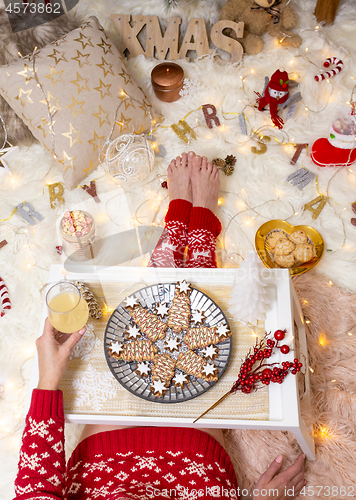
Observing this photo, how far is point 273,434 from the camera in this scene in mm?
1132

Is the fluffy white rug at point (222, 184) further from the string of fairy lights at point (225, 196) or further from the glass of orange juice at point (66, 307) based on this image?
the glass of orange juice at point (66, 307)

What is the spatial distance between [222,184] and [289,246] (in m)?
0.37

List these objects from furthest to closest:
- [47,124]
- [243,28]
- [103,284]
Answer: [243,28], [47,124], [103,284]

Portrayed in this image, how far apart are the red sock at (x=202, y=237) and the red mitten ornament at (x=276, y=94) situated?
47 cm

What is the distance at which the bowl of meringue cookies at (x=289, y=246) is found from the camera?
129 cm

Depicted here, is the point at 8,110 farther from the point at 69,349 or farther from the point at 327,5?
the point at 327,5

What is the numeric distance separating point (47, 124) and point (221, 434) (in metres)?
1.11

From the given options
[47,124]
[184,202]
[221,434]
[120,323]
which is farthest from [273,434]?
[47,124]

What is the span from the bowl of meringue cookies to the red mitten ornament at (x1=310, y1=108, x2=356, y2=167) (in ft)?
0.95

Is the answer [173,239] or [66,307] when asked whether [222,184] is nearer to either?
[173,239]

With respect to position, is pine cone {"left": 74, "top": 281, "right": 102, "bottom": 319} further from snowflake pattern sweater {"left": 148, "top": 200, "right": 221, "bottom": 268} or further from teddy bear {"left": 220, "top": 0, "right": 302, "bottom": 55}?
teddy bear {"left": 220, "top": 0, "right": 302, "bottom": 55}

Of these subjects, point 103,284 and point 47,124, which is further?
point 47,124

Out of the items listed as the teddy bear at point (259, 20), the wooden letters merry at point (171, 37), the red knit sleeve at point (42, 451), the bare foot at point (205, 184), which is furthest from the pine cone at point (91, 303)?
the teddy bear at point (259, 20)

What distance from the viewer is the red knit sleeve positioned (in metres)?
0.85
